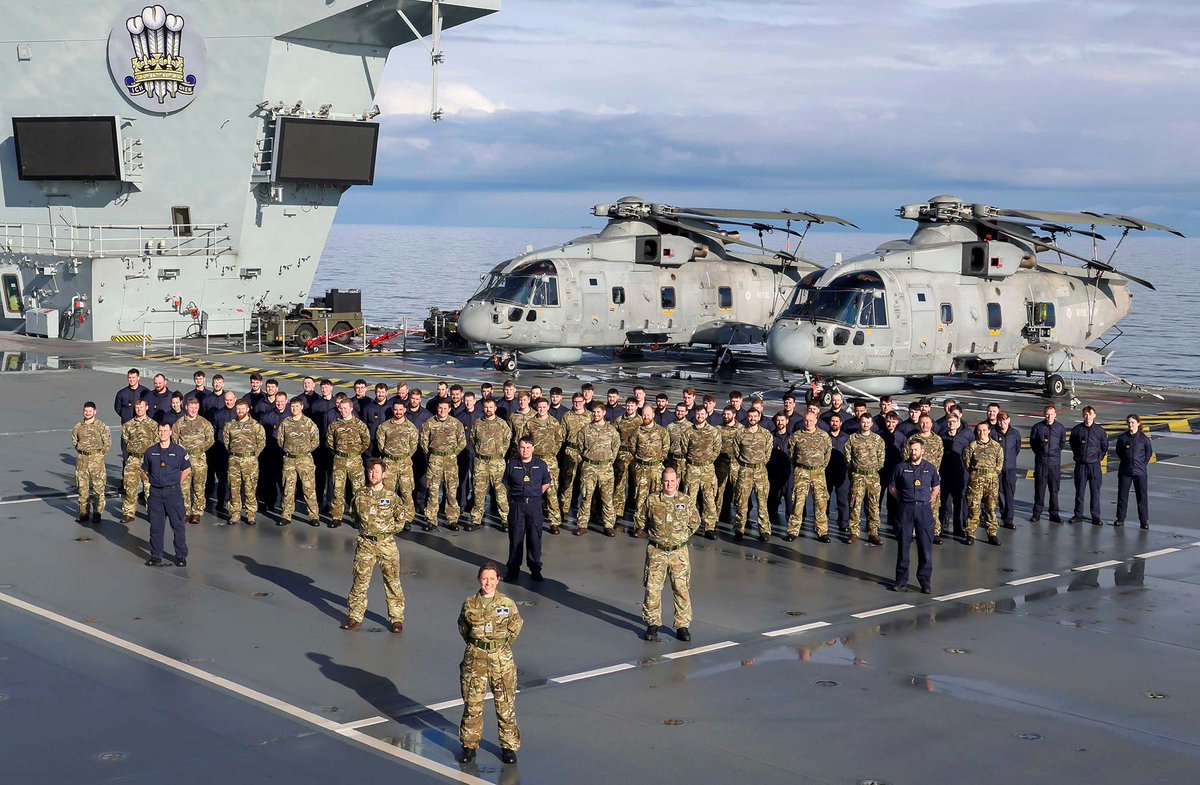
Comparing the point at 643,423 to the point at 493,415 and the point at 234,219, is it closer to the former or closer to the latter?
the point at 493,415

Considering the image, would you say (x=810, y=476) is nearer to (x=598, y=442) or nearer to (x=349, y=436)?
(x=598, y=442)

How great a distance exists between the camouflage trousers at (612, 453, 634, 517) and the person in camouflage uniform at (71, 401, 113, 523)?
18.8 feet

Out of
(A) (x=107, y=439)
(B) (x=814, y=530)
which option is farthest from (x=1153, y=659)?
(A) (x=107, y=439)

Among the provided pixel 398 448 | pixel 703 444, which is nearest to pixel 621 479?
pixel 703 444

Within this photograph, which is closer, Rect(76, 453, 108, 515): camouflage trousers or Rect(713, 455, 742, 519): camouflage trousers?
Rect(713, 455, 742, 519): camouflage trousers

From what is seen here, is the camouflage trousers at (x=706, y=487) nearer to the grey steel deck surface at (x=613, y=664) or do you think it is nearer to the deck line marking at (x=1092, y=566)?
the grey steel deck surface at (x=613, y=664)

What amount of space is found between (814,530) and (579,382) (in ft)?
45.0

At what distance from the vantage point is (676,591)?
10805 millimetres

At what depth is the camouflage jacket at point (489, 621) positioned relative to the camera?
828 cm

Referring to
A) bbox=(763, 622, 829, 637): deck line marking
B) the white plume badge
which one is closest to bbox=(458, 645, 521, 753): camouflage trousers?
bbox=(763, 622, 829, 637): deck line marking

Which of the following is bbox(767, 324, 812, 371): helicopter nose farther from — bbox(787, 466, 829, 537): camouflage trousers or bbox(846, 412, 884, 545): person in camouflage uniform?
bbox(787, 466, 829, 537): camouflage trousers

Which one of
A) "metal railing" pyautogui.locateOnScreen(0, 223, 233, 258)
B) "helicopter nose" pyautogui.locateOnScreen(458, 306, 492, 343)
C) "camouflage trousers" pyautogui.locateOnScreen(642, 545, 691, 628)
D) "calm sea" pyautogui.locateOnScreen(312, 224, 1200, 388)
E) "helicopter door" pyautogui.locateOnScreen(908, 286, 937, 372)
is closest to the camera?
"camouflage trousers" pyautogui.locateOnScreen(642, 545, 691, 628)

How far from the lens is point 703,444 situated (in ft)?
48.0

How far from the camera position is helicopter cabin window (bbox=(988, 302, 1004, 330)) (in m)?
26.1
